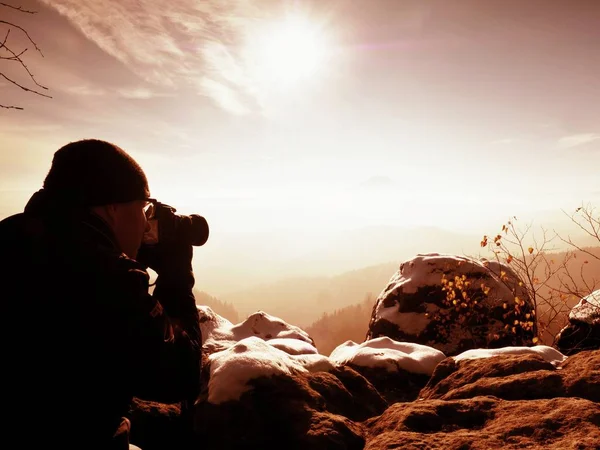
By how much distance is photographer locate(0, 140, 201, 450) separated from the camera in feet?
5.66

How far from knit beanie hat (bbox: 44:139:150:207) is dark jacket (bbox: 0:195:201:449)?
0.12 metres

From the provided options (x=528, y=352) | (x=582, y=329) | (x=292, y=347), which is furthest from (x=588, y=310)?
(x=292, y=347)

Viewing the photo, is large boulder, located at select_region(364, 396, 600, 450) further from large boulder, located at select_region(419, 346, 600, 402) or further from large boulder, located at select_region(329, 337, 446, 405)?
large boulder, located at select_region(329, 337, 446, 405)

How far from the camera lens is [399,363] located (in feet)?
19.7

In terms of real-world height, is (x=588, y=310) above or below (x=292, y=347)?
above

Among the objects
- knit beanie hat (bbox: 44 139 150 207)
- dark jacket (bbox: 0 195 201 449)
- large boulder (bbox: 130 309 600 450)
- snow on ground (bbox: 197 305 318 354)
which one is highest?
knit beanie hat (bbox: 44 139 150 207)

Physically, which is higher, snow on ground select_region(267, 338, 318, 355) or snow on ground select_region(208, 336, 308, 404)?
snow on ground select_region(208, 336, 308, 404)

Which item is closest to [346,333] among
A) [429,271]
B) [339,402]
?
[429,271]

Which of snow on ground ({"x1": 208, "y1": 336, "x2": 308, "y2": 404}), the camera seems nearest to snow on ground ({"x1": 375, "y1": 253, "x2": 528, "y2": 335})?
snow on ground ({"x1": 208, "y1": 336, "x2": 308, "y2": 404})

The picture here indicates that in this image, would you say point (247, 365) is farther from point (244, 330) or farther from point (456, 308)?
point (456, 308)

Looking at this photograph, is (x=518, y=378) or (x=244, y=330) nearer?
(x=518, y=378)

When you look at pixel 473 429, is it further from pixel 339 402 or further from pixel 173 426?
pixel 173 426

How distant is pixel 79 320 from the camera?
1.77 metres

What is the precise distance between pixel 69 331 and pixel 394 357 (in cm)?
530
